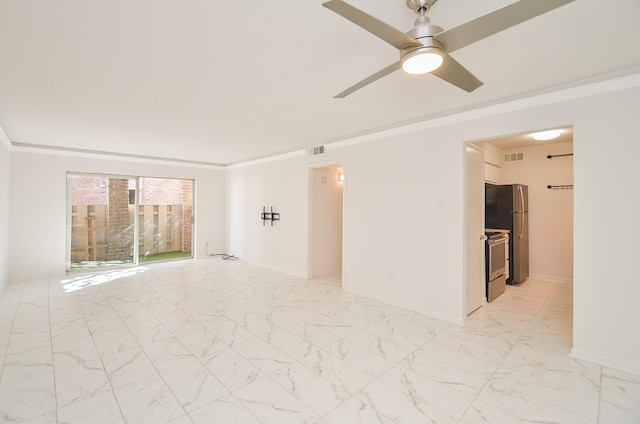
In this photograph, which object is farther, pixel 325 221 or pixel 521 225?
pixel 325 221

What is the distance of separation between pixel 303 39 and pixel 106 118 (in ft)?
10.1

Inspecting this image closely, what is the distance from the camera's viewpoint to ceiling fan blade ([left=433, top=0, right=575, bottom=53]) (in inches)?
45.6

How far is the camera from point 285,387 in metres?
2.11

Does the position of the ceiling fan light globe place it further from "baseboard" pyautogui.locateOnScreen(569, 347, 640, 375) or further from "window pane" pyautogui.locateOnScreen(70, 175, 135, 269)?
"window pane" pyautogui.locateOnScreen(70, 175, 135, 269)

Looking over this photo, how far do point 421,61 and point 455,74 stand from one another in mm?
323

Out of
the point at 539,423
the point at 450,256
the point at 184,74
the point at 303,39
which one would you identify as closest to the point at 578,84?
the point at 450,256

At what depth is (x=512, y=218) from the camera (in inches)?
192

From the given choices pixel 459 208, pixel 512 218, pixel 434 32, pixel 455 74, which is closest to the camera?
pixel 434 32

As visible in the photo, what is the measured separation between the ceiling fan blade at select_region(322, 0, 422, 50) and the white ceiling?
0.95ft

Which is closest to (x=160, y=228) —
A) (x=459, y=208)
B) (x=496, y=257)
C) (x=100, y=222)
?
(x=100, y=222)

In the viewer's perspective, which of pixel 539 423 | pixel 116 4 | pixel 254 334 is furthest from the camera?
pixel 254 334

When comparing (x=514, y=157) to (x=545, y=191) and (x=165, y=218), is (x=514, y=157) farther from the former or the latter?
(x=165, y=218)

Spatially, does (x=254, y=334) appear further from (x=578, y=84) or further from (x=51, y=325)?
(x=578, y=84)

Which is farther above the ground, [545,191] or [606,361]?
[545,191]
